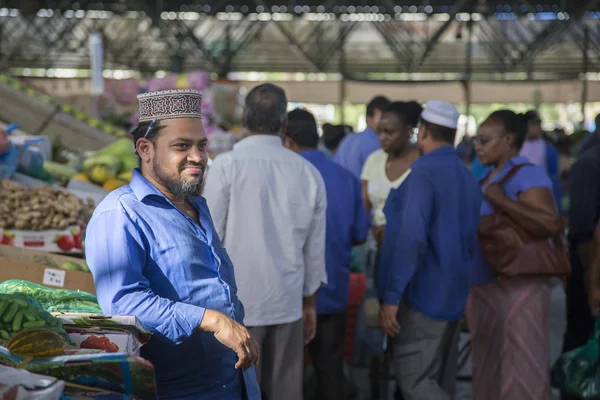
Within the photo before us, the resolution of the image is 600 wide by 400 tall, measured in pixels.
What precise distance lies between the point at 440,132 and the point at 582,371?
4.80 feet

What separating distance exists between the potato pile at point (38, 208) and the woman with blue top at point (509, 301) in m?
2.02

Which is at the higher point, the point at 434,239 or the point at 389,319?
the point at 434,239

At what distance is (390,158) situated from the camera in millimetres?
5766

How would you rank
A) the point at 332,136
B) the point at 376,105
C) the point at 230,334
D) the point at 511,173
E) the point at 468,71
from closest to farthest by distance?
1. the point at 230,334
2. the point at 511,173
3. the point at 376,105
4. the point at 332,136
5. the point at 468,71

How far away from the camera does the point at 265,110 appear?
12.6 feet

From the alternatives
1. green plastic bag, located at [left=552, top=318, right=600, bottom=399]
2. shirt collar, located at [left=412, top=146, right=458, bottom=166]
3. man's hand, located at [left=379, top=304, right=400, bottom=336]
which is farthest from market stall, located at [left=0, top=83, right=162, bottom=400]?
green plastic bag, located at [left=552, top=318, right=600, bottom=399]

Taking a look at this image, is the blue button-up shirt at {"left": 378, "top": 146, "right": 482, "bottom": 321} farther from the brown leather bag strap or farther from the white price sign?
the white price sign

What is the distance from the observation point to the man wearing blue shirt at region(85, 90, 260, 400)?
2.38m

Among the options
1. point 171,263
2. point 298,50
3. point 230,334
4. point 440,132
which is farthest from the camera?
point 298,50

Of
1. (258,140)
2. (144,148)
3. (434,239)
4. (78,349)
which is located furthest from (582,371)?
A: (78,349)

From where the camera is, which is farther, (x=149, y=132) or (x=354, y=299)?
(x=354, y=299)

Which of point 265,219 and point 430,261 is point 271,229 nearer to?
point 265,219

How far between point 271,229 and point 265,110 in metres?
0.50

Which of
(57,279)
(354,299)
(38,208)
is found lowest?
(354,299)
